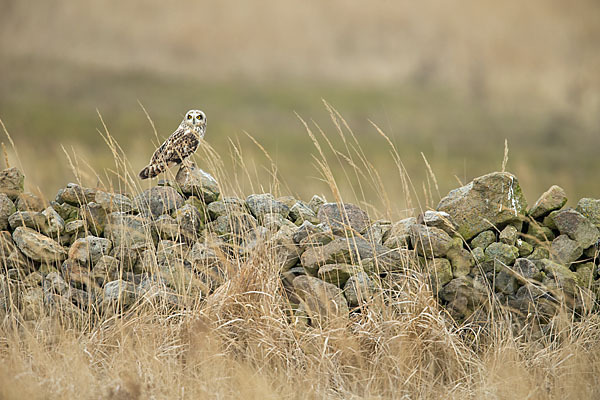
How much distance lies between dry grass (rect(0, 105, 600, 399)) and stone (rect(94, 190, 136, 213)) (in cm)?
91

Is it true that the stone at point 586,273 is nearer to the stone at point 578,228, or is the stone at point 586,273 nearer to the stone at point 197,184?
the stone at point 578,228

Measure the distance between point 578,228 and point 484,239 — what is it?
0.73 meters

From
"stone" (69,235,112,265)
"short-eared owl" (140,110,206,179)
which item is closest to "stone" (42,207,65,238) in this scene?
"stone" (69,235,112,265)

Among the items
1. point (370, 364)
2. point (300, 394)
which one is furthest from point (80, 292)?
point (370, 364)

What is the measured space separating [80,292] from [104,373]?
2.48ft

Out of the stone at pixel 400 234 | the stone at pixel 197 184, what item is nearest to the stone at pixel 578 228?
the stone at pixel 400 234

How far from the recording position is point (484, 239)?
4801mm

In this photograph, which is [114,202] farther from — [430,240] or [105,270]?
[430,240]

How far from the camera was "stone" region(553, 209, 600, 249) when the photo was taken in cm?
472

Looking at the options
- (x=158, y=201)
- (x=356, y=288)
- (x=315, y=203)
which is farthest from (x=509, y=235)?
(x=158, y=201)

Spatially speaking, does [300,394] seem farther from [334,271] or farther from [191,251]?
[191,251]

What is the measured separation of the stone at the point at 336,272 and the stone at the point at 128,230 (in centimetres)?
136

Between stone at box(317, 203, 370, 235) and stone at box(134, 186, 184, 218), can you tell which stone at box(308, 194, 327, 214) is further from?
stone at box(134, 186, 184, 218)

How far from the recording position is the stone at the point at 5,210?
4.85m
